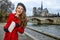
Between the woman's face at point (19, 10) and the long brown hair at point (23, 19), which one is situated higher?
the woman's face at point (19, 10)

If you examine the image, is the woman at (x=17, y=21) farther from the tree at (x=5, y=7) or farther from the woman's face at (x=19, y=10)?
the tree at (x=5, y=7)

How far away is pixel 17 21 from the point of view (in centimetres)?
464

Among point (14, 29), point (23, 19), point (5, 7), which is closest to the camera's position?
point (23, 19)

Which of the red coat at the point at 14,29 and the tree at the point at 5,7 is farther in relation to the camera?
the tree at the point at 5,7

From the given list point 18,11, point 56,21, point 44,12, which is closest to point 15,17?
point 18,11

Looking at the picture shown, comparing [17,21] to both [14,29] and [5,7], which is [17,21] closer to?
[14,29]

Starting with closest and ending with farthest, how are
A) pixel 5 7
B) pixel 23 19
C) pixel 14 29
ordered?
1. pixel 23 19
2. pixel 14 29
3. pixel 5 7

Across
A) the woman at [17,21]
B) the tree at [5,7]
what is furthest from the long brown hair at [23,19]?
the tree at [5,7]

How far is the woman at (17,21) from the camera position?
4.55 meters

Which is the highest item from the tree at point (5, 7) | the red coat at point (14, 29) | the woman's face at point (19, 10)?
the woman's face at point (19, 10)

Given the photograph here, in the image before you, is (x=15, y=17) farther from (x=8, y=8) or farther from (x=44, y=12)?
(x=44, y=12)

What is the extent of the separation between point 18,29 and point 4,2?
276ft

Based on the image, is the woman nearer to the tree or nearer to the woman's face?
the woman's face

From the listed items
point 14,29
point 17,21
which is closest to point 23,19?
point 17,21
